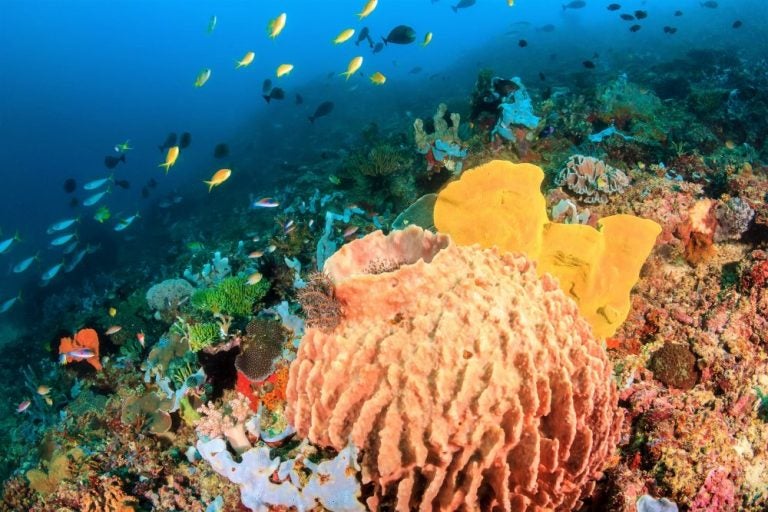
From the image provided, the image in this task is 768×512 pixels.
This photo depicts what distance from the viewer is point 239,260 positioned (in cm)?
970

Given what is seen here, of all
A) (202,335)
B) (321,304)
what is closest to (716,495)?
(321,304)

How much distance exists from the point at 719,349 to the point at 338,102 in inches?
1532

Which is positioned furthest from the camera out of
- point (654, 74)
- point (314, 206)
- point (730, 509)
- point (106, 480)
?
point (654, 74)

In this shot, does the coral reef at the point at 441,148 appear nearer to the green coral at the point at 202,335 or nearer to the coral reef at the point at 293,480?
the green coral at the point at 202,335

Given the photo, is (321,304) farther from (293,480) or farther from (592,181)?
(592,181)

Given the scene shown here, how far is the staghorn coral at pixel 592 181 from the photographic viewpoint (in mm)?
5988

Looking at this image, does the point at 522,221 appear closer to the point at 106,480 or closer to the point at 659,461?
the point at 659,461

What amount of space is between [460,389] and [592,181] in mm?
4802

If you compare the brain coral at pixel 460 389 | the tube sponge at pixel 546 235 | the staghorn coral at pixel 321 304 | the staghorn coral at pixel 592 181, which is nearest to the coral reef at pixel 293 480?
the brain coral at pixel 460 389

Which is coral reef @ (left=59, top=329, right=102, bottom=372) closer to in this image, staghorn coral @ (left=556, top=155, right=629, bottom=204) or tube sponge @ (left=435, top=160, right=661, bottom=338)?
tube sponge @ (left=435, top=160, right=661, bottom=338)

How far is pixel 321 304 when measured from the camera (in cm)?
303

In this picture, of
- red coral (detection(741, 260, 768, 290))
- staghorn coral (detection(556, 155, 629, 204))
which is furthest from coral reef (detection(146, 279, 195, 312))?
red coral (detection(741, 260, 768, 290))

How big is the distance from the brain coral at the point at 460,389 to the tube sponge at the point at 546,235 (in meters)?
0.84

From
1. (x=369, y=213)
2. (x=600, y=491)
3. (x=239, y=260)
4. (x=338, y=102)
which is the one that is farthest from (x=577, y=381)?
(x=338, y=102)
